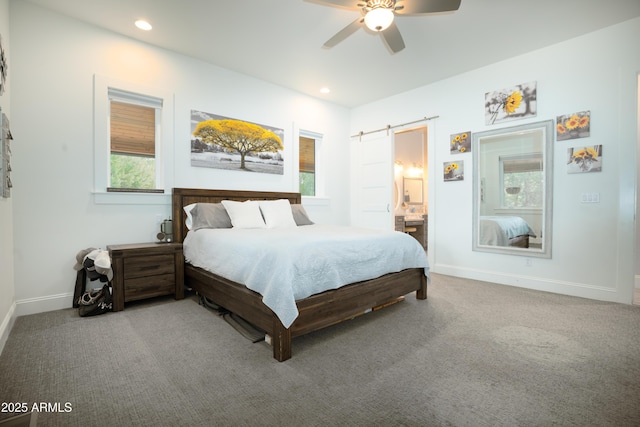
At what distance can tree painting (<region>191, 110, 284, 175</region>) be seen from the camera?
12.6 ft

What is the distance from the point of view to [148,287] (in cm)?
299

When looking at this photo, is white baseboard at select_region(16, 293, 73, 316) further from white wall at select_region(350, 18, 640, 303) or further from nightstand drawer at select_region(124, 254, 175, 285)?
white wall at select_region(350, 18, 640, 303)

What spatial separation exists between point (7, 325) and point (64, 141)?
1713 mm

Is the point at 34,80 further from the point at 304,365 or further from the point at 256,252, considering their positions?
the point at 304,365

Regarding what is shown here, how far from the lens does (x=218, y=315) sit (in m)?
2.71

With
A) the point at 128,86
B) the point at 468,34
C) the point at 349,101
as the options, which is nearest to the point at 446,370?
the point at 468,34

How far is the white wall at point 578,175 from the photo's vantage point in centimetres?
305

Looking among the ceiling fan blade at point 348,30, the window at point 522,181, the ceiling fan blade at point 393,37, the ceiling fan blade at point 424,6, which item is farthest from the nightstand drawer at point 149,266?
the window at point 522,181

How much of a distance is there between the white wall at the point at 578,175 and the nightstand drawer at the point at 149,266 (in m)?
3.79

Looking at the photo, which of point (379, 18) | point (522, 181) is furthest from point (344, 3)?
point (522, 181)

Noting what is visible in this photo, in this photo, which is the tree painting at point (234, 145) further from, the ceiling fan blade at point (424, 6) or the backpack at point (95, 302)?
the ceiling fan blade at point (424, 6)

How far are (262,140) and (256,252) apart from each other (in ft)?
8.60

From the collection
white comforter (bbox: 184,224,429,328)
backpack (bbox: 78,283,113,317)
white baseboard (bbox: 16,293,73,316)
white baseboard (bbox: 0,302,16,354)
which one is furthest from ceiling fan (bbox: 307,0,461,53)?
white baseboard (bbox: 16,293,73,316)

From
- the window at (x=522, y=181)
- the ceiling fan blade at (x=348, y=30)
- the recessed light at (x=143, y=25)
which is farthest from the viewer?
the window at (x=522, y=181)
